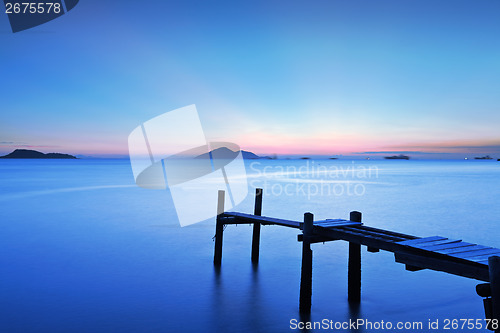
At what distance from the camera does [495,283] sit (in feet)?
15.5

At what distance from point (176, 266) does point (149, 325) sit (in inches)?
194

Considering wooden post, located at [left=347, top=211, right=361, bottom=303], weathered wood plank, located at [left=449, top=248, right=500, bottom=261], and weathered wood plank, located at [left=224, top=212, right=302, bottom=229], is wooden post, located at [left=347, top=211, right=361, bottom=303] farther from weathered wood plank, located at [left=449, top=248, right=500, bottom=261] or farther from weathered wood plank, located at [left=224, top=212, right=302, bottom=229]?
weathered wood plank, located at [left=449, top=248, right=500, bottom=261]

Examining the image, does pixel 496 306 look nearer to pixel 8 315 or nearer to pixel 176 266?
pixel 8 315

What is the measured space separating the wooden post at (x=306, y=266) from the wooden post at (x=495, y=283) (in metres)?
3.90

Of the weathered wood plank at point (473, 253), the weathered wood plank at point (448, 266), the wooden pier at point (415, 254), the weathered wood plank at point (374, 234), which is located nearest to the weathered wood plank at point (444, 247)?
the wooden pier at point (415, 254)

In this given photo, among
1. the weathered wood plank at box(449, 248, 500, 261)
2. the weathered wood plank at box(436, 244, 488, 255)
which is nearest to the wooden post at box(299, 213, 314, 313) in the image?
the weathered wood plank at box(436, 244, 488, 255)

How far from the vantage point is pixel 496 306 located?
474 cm

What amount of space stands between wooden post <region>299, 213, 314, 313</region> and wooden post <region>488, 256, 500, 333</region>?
3.90 m

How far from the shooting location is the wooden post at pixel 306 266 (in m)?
8.27

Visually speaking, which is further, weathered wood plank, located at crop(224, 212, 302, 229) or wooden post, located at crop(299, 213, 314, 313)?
weathered wood plank, located at crop(224, 212, 302, 229)

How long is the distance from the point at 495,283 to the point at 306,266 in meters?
4.03

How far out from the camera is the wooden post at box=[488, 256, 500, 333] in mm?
4668

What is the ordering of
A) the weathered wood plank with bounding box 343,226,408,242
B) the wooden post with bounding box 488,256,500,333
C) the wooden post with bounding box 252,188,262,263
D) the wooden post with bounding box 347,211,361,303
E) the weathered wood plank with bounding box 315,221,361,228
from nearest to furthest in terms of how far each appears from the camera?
the wooden post with bounding box 488,256,500,333, the weathered wood plank with bounding box 343,226,408,242, the weathered wood plank with bounding box 315,221,361,228, the wooden post with bounding box 347,211,361,303, the wooden post with bounding box 252,188,262,263

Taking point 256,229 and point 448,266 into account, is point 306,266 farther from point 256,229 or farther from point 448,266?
point 256,229
